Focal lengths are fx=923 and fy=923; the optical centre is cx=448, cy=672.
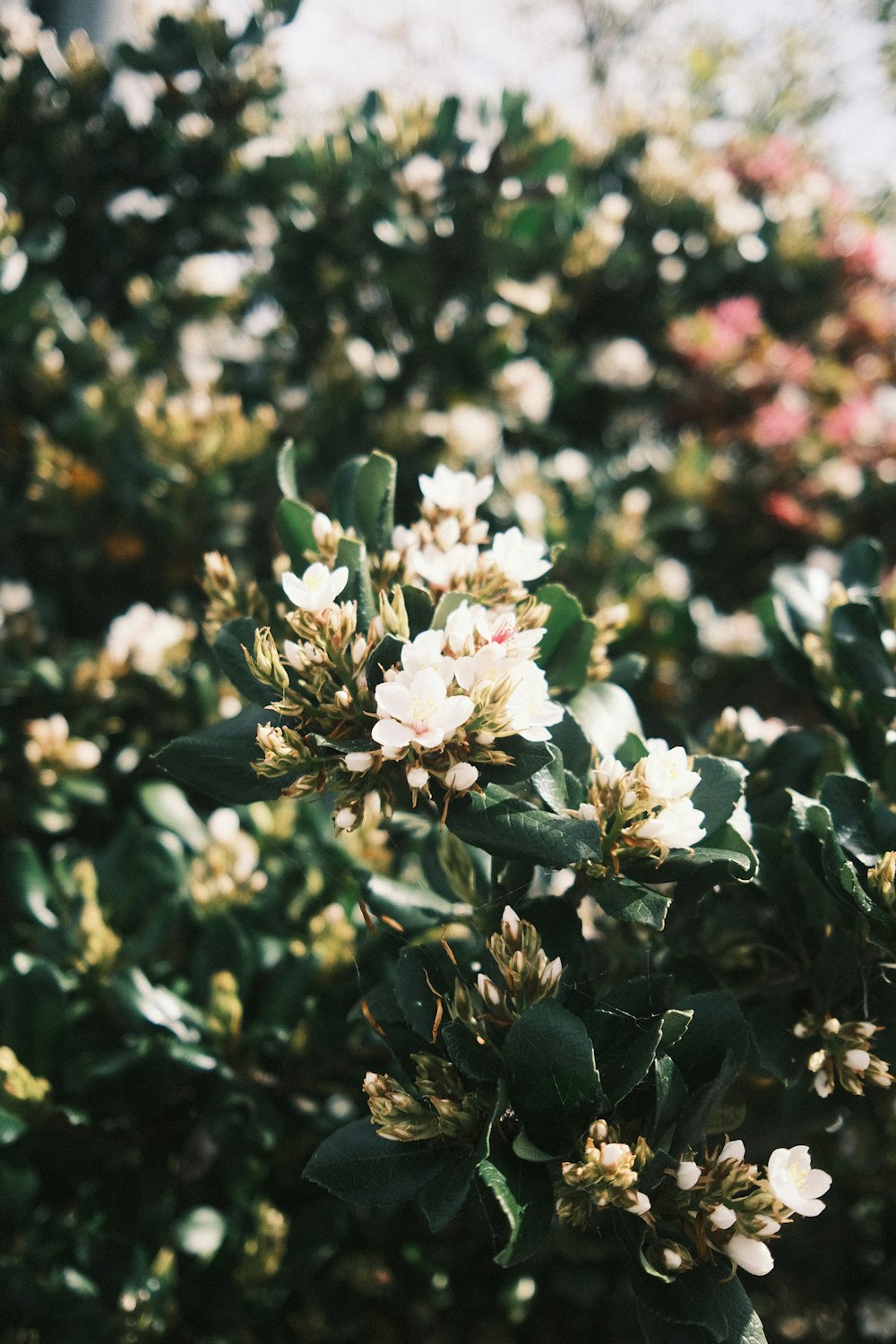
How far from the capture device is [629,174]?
9.64 feet

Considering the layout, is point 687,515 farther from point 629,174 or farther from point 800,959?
point 800,959

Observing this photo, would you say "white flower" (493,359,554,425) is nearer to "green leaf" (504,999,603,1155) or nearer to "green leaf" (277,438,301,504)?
"green leaf" (277,438,301,504)

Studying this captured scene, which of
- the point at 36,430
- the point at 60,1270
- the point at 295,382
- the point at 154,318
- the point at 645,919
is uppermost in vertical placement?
the point at 154,318

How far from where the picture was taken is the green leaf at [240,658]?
0.96 metres

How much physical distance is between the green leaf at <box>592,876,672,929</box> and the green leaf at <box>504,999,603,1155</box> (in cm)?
11

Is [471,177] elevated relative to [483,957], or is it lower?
elevated

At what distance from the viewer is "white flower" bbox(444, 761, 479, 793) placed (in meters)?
0.85

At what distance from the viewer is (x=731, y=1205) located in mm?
860

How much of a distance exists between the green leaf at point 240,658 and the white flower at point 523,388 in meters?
1.61

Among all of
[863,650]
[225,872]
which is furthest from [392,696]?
[225,872]

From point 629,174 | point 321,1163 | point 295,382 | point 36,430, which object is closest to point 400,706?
point 321,1163

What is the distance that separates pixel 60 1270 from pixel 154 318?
2145mm

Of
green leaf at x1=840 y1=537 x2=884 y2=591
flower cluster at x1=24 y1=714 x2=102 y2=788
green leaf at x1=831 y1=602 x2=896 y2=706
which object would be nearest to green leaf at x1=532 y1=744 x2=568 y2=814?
green leaf at x1=831 y1=602 x2=896 y2=706

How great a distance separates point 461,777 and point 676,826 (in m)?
0.21
